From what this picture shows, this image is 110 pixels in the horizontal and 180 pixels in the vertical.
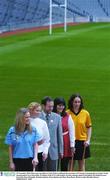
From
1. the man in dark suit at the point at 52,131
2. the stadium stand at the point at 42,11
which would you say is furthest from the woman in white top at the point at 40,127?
the stadium stand at the point at 42,11

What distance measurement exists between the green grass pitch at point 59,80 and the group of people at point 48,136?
145cm

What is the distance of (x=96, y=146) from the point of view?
44.5 ft

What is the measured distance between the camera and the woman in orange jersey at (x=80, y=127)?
383 inches

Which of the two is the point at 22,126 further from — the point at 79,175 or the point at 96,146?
the point at 96,146

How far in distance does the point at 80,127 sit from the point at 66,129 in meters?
0.51

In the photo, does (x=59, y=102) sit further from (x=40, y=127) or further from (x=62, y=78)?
(x=62, y=78)

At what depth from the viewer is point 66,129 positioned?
951 cm

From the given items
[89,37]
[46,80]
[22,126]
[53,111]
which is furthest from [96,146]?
[89,37]

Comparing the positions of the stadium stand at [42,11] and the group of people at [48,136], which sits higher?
the stadium stand at [42,11]

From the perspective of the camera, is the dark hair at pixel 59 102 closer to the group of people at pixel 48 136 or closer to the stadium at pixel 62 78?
the group of people at pixel 48 136

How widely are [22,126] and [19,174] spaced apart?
183 centimetres

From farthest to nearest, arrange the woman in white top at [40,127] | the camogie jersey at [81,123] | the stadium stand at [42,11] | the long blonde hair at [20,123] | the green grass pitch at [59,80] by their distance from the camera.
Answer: the stadium stand at [42,11]
the green grass pitch at [59,80]
the camogie jersey at [81,123]
the woman in white top at [40,127]
the long blonde hair at [20,123]

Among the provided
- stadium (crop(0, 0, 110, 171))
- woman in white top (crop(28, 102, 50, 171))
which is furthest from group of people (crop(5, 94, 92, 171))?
stadium (crop(0, 0, 110, 171))

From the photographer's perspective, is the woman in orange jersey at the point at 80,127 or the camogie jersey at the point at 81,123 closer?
the woman in orange jersey at the point at 80,127
